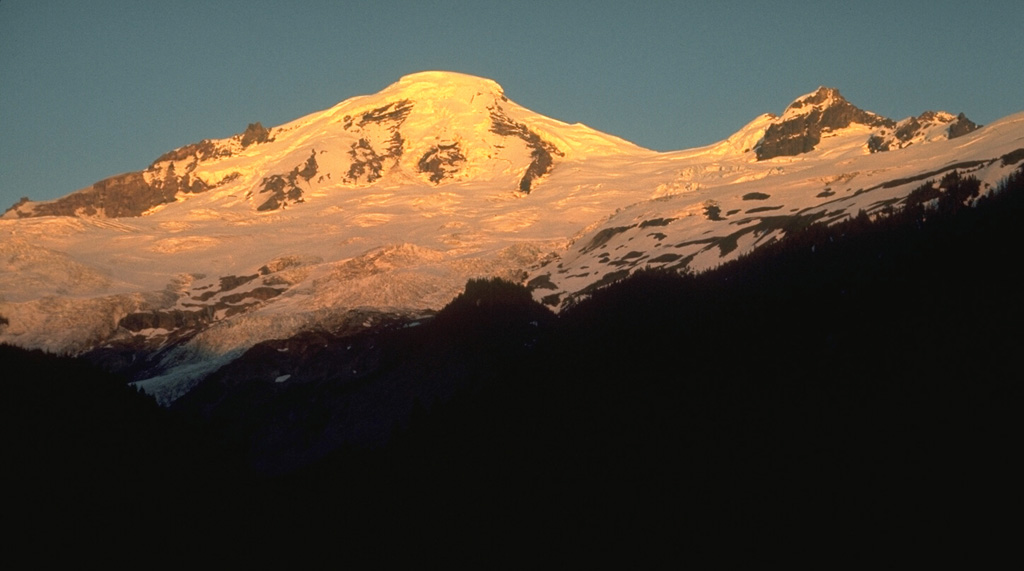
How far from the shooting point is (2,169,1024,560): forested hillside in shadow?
90.9 metres

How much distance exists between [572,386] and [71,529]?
218 ft

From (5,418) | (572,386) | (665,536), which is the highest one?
(5,418)

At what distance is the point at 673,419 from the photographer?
121 metres

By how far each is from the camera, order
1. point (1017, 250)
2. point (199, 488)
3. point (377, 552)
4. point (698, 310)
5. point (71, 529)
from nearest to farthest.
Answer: point (71, 529) → point (199, 488) → point (377, 552) → point (1017, 250) → point (698, 310)

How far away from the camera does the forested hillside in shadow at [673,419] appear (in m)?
90.9

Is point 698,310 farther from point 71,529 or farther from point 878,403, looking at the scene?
point 71,529

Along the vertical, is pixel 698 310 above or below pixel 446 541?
above

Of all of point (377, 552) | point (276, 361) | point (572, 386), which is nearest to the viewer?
point (377, 552)

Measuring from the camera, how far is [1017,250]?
382 ft

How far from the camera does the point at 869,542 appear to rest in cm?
8525

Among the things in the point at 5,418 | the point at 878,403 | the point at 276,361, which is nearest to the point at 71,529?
the point at 5,418

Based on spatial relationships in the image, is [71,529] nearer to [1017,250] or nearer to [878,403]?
[878,403]

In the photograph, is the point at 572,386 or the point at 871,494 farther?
the point at 572,386

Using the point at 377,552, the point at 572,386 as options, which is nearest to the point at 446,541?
the point at 377,552
